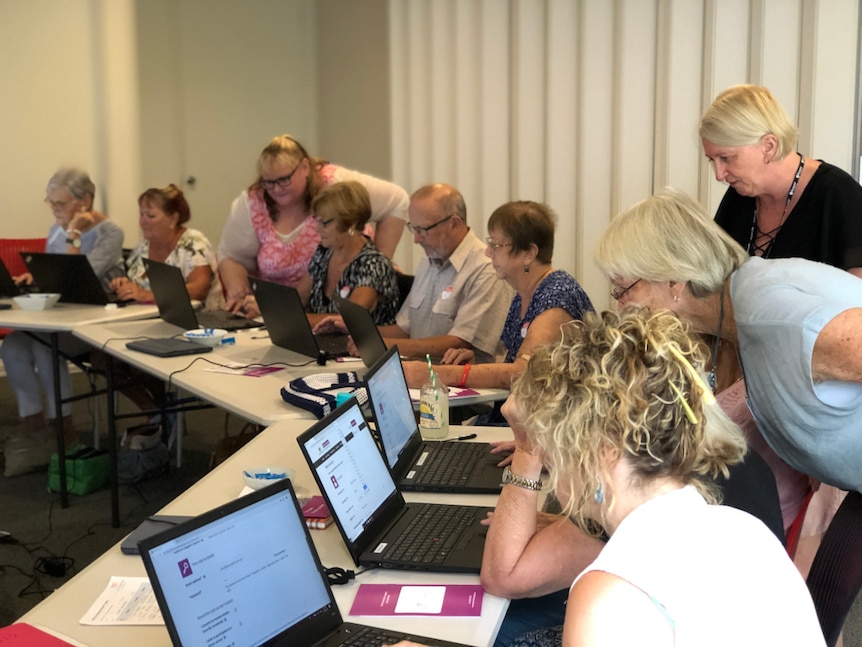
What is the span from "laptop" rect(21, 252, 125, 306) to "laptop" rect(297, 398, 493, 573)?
3087 mm

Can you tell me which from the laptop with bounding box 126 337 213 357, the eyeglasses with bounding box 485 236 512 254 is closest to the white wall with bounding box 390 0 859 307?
the eyeglasses with bounding box 485 236 512 254

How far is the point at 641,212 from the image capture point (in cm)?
207

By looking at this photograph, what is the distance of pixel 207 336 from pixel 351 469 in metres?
2.03

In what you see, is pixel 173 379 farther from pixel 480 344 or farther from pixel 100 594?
pixel 100 594

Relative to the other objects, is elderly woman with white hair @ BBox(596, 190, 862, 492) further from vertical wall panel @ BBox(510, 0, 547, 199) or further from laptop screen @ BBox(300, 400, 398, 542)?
vertical wall panel @ BBox(510, 0, 547, 199)

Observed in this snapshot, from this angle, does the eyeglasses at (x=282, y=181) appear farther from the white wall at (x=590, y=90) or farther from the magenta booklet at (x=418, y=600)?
the magenta booklet at (x=418, y=600)

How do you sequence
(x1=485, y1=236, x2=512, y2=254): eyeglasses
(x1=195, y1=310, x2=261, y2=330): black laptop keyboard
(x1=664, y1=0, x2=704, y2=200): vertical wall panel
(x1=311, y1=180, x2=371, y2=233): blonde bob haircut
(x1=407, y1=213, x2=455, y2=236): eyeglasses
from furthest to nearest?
(x1=664, y1=0, x2=704, y2=200): vertical wall panel < (x1=195, y1=310, x2=261, y2=330): black laptop keyboard < (x1=311, y1=180, x2=371, y2=233): blonde bob haircut < (x1=407, y1=213, x2=455, y2=236): eyeglasses < (x1=485, y1=236, x2=512, y2=254): eyeglasses

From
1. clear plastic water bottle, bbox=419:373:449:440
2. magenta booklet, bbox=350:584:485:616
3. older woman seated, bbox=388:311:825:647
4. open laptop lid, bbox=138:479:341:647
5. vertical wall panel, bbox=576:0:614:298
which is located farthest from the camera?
vertical wall panel, bbox=576:0:614:298

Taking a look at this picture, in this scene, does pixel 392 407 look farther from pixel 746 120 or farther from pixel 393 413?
pixel 746 120

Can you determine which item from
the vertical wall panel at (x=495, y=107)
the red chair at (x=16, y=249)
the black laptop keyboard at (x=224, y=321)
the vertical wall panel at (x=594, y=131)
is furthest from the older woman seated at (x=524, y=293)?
the red chair at (x=16, y=249)

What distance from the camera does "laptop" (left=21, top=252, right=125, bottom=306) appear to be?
4477mm

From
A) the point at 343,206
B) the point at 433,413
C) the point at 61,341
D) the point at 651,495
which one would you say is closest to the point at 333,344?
the point at 343,206

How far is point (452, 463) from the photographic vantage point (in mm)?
2180

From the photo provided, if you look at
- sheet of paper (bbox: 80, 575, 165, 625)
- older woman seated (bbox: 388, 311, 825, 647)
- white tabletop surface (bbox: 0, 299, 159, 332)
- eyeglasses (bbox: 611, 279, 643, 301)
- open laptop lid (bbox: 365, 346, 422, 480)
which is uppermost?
eyeglasses (bbox: 611, 279, 643, 301)
